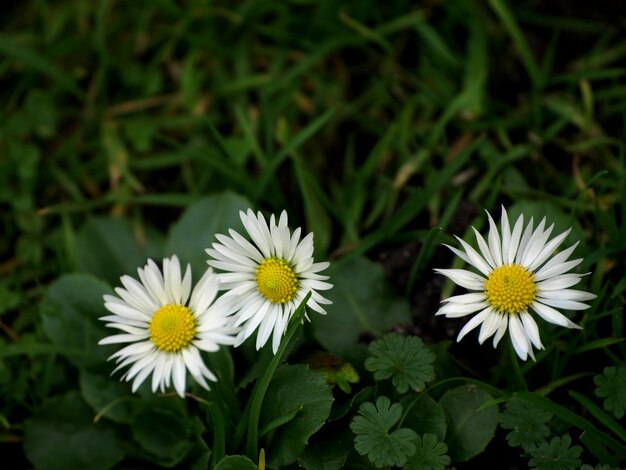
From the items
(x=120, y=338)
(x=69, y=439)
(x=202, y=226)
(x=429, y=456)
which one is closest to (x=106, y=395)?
(x=69, y=439)

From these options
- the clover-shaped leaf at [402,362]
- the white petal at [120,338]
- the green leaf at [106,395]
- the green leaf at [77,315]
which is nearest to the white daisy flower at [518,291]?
the clover-shaped leaf at [402,362]

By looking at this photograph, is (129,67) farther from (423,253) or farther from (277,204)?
(423,253)

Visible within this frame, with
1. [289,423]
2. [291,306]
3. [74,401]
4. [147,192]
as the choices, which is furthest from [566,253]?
[147,192]

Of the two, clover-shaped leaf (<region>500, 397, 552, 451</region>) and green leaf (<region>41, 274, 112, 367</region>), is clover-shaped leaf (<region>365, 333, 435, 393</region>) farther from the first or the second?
green leaf (<region>41, 274, 112, 367</region>)

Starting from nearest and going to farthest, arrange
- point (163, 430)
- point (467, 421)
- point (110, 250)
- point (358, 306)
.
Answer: point (467, 421) → point (163, 430) → point (358, 306) → point (110, 250)

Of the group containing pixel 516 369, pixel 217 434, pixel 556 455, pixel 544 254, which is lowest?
pixel 217 434

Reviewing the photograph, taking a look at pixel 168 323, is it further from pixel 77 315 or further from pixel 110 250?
pixel 110 250
